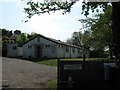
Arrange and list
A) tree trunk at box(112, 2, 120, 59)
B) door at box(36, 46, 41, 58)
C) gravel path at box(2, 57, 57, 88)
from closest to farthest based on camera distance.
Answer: tree trunk at box(112, 2, 120, 59) → gravel path at box(2, 57, 57, 88) → door at box(36, 46, 41, 58)

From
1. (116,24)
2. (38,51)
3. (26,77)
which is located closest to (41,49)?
(38,51)

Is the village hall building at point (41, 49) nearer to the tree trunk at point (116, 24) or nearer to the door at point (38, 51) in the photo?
→ the door at point (38, 51)

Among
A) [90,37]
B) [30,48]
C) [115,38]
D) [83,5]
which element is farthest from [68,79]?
[30,48]

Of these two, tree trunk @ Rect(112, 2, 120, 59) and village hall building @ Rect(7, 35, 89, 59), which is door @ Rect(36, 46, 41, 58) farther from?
tree trunk @ Rect(112, 2, 120, 59)

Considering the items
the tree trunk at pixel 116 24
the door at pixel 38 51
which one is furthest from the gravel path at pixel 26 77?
the door at pixel 38 51

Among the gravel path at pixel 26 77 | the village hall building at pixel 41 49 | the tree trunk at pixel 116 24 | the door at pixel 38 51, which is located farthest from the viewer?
the door at pixel 38 51

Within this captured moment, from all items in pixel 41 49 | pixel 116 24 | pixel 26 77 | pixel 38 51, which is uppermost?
pixel 116 24

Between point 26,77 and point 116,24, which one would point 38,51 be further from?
point 116,24

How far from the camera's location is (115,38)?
7.41 metres

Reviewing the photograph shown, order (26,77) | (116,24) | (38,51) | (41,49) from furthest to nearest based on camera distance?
(38,51)
(41,49)
(26,77)
(116,24)

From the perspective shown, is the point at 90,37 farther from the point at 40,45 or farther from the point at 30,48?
the point at 30,48

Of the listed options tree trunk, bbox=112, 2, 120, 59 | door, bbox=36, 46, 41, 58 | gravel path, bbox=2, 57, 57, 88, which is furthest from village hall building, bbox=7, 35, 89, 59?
tree trunk, bbox=112, 2, 120, 59

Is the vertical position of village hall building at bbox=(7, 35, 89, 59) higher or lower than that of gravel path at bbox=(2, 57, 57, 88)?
higher

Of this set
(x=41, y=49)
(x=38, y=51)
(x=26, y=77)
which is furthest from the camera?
(x=38, y=51)
